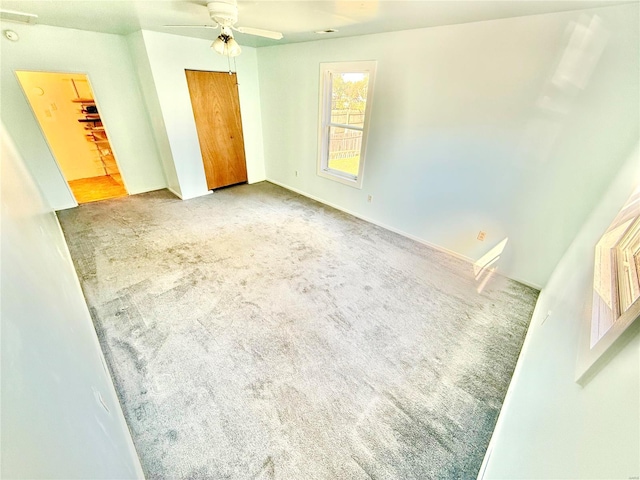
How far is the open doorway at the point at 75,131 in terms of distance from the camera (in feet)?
13.8

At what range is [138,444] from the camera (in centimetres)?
136

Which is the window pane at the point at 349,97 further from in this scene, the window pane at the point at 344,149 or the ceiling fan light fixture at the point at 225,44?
the ceiling fan light fixture at the point at 225,44

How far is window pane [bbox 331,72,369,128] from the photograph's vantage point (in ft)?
10.9

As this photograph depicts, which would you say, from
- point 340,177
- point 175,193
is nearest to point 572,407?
point 340,177

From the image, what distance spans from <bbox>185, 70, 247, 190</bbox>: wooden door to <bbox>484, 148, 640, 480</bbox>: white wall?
4805 millimetres

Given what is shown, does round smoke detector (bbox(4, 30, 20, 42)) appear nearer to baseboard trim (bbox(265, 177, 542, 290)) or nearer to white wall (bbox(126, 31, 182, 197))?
white wall (bbox(126, 31, 182, 197))

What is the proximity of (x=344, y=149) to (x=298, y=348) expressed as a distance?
339 cm

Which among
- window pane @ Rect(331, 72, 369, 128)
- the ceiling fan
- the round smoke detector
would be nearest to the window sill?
window pane @ Rect(331, 72, 369, 128)

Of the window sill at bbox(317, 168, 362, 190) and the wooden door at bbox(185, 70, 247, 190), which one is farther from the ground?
the wooden door at bbox(185, 70, 247, 190)

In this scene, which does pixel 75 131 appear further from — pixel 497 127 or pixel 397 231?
pixel 497 127

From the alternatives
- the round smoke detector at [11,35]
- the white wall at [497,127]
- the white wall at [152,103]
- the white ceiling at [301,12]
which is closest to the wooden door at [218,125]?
the white wall at [152,103]

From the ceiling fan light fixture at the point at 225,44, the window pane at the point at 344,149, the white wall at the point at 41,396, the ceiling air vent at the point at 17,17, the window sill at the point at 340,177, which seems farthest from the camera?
the window pane at the point at 344,149

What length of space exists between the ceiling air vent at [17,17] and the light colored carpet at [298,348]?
2.22m

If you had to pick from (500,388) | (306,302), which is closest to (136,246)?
(306,302)
